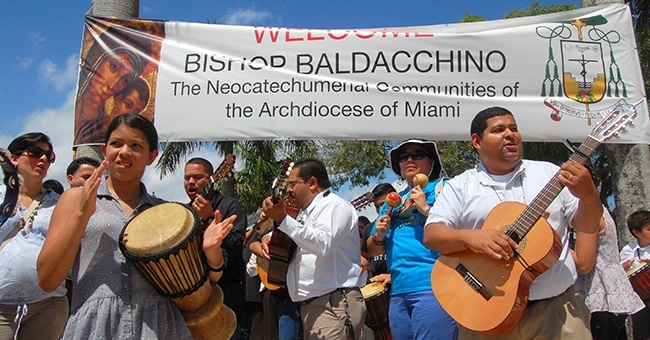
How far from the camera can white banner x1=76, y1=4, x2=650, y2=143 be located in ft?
16.5

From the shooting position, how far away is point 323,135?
16.4ft

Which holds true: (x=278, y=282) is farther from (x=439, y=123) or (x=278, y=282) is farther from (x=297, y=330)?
(x=439, y=123)

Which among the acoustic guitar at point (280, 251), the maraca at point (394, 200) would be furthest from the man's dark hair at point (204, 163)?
the maraca at point (394, 200)

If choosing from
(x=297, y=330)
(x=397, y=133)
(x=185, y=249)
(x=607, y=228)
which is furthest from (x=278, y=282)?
(x=607, y=228)

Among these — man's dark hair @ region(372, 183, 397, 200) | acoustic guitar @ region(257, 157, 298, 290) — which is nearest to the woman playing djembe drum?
acoustic guitar @ region(257, 157, 298, 290)

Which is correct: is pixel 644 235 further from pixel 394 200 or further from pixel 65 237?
pixel 65 237

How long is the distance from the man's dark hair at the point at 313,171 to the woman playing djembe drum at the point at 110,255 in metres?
2.09

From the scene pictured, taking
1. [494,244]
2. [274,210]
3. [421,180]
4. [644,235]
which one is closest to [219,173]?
[274,210]

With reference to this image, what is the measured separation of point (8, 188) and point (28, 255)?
1.53 m

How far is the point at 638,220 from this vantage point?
5234 mm

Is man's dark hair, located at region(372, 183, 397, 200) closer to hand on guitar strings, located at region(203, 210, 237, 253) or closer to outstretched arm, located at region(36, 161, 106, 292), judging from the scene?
hand on guitar strings, located at region(203, 210, 237, 253)

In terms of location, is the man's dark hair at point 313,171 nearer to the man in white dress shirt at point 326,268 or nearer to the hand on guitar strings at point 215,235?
the man in white dress shirt at point 326,268

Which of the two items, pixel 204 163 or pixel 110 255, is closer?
pixel 110 255

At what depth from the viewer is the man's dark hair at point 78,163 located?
4.92 m
